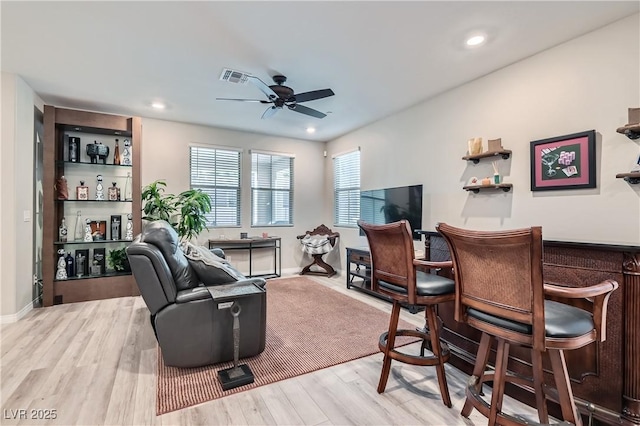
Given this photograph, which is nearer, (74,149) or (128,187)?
(74,149)

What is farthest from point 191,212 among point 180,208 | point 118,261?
point 118,261

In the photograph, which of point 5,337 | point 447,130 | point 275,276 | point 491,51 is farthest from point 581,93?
point 5,337

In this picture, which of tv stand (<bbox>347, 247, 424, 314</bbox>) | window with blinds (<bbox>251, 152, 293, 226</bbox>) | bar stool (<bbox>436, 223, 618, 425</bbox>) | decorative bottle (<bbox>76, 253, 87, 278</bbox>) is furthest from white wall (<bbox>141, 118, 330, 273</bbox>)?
bar stool (<bbox>436, 223, 618, 425</bbox>)

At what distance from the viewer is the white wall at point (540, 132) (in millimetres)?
2367

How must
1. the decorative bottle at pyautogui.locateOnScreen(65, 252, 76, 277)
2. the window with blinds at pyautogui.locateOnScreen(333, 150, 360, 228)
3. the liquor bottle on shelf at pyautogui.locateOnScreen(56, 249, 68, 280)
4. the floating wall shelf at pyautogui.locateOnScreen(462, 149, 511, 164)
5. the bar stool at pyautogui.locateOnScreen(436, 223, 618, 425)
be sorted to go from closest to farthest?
the bar stool at pyautogui.locateOnScreen(436, 223, 618, 425) < the floating wall shelf at pyautogui.locateOnScreen(462, 149, 511, 164) < the liquor bottle on shelf at pyautogui.locateOnScreen(56, 249, 68, 280) < the decorative bottle at pyautogui.locateOnScreen(65, 252, 76, 277) < the window with blinds at pyautogui.locateOnScreen(333, 150, 360, 228)

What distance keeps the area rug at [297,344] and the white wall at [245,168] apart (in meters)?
1.66

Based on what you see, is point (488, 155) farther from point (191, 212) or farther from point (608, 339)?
point (191, 212)

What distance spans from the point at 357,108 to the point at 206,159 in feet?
9.27

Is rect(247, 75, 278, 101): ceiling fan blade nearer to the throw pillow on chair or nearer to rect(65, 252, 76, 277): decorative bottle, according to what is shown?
the throw pillow on chair

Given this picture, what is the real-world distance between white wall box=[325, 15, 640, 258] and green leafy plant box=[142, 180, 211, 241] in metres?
3.20

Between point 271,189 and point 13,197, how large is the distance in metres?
3.62

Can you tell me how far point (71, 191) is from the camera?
4375 millimetres

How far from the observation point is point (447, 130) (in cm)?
381

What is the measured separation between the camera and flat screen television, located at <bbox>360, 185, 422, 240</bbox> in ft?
13.7
